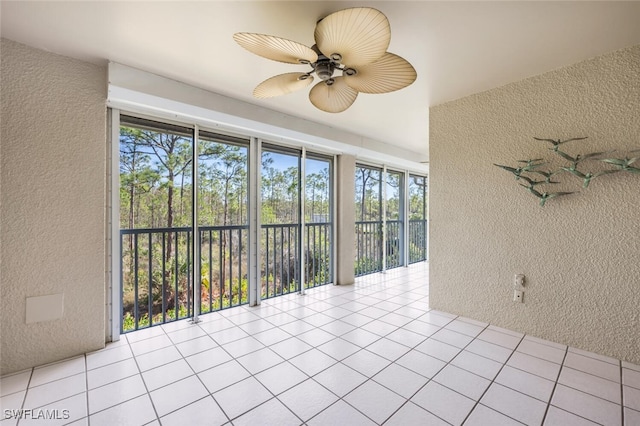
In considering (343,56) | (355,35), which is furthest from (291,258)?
(355,35)

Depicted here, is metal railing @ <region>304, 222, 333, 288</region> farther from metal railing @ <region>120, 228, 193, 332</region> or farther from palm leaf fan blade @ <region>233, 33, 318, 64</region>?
palm leaf fan blade @ <region>233, 33, 318, 64</region>

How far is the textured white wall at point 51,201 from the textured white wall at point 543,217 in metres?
3.29

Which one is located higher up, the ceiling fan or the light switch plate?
the ceiling fan

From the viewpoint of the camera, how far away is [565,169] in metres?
2.27

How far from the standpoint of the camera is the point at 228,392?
1796 mm

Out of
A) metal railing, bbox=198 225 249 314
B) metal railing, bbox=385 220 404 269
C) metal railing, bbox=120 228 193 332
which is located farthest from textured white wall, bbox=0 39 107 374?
metal railing, bbox=385 220 404 269

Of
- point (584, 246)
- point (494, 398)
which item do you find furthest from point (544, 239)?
point (494, 398)

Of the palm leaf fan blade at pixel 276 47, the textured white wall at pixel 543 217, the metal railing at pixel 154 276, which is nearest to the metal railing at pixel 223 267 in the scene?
the metal railing at pixel 154 276

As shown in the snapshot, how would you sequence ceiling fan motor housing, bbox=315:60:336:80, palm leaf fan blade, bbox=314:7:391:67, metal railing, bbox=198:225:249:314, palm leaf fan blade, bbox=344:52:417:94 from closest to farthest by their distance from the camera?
palm leaf fan blade, bbox=314:7:391:67, palm leaf fan blade, bbox=344:52:417:94, ceiling fan motor housing, bbox=315:60:336:80, metal railing, bbox=198:225:249:314

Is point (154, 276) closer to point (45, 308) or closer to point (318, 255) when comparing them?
point (45, 308)

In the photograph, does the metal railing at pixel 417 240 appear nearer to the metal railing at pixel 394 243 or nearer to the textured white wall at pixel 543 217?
the metal railing at pixel 394 243

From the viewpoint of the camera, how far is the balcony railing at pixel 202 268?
9.12 ft

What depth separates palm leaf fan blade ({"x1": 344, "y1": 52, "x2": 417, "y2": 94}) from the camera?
5.07 ft

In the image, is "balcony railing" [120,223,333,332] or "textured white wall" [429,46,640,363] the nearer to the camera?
"textured white wall" [429,46,640,363]
